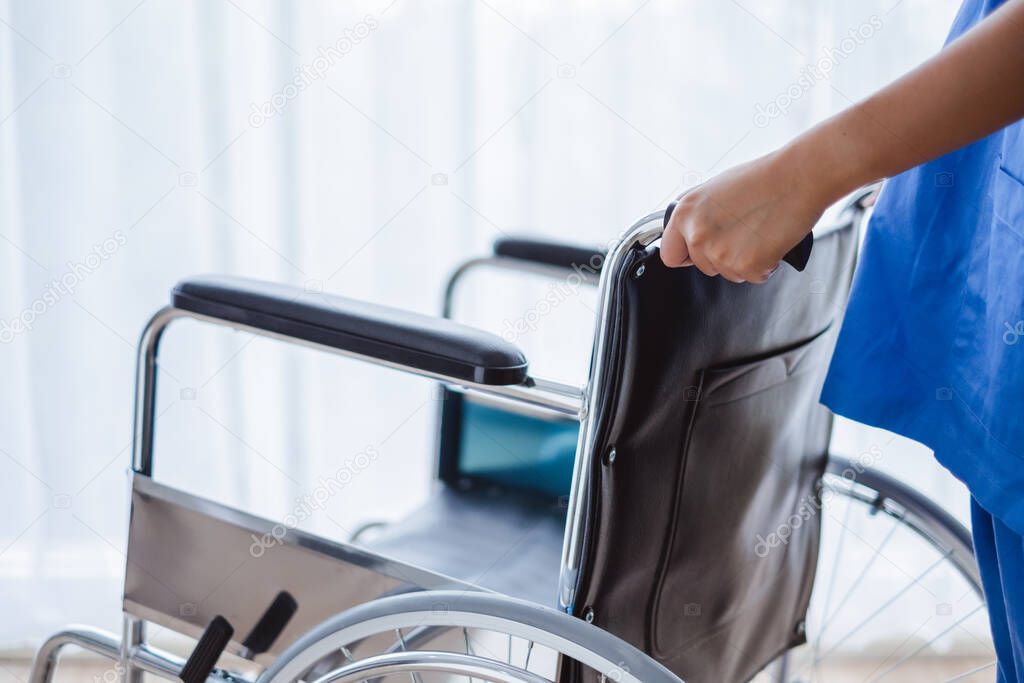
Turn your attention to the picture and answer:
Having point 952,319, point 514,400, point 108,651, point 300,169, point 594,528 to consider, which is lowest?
point 108,651

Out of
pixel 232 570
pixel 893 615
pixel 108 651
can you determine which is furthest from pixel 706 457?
pixel 893 615

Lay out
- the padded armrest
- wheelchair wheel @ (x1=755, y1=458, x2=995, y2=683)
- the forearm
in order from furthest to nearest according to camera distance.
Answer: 1. wheelchair wheel @ (x1=755, y1=458, x2=995, y2=683)
2. the padded armrest
3. the forearm

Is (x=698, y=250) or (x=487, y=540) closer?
(x=698, y=250)

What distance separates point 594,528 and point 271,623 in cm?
38

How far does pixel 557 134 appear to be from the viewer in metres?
1.64

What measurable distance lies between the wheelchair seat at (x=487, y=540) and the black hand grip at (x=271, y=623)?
9 centimetres

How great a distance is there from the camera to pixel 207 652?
892 millimetres

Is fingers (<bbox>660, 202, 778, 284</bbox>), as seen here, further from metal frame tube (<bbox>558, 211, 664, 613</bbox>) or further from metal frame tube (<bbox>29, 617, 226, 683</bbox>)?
metal frame tube (<bbox>29, 617, 226, 683</bbox>)

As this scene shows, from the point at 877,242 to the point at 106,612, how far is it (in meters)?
1.57

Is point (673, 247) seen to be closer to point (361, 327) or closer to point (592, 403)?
point (592, 403)

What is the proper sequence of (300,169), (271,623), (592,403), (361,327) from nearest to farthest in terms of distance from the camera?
(592,403) < (361,327) < (271,623) < (300,169)

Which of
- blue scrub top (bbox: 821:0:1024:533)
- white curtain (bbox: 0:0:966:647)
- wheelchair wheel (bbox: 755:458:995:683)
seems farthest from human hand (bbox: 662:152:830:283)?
wheelchair wheel (bbox: 755:458:995:683)

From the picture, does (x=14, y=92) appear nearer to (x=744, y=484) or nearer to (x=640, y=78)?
(x=640, y=78)

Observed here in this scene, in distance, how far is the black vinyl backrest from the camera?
0.71m
